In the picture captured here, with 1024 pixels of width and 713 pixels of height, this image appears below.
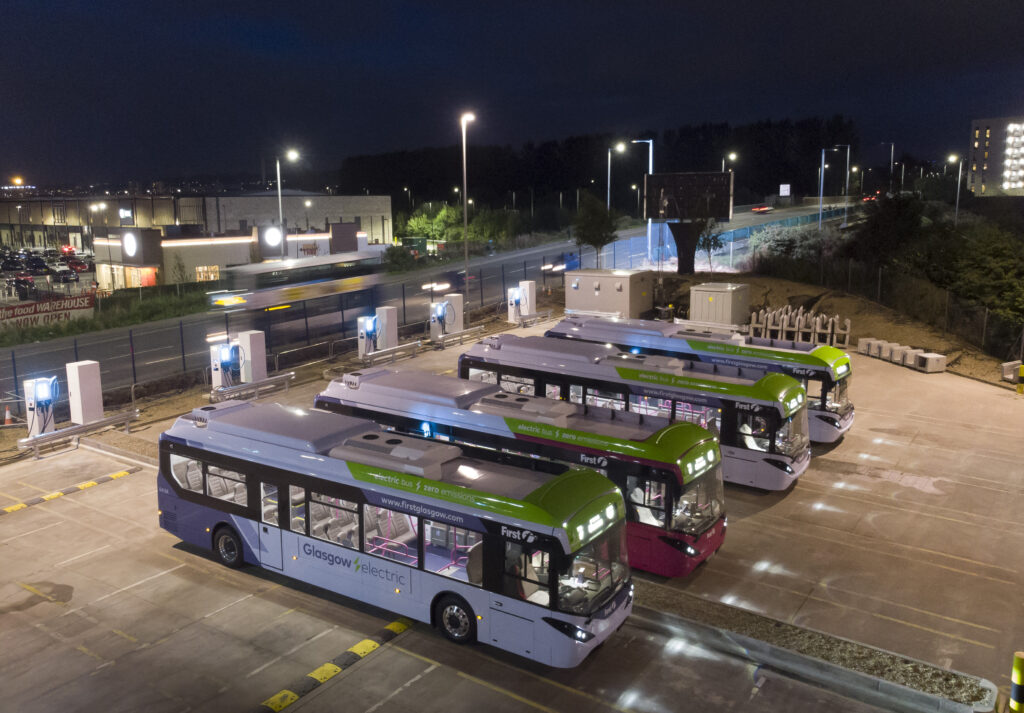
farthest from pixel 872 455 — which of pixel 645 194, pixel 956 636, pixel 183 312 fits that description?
pixel 183 312

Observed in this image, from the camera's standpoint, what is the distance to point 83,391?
2111cm

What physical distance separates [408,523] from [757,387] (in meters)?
8.75

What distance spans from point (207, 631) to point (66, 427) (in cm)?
1222

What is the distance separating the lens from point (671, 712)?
32.4ft

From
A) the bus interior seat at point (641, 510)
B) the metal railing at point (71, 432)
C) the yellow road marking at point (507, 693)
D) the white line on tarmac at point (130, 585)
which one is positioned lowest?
the yellow road marking at point (507, 693)

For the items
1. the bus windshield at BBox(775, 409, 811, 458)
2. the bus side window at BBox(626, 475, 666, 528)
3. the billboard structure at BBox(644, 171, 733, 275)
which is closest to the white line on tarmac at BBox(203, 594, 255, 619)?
the bus side window at BBox(626, 475, 666, 528)

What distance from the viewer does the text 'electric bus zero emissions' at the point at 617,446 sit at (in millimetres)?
13062

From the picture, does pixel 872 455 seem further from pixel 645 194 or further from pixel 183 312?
pixel 183 312

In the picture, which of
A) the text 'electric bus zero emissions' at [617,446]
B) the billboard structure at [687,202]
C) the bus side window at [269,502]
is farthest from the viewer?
the billboard structure at [687,202]

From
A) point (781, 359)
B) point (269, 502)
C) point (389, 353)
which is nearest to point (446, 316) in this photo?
point (389, 353)

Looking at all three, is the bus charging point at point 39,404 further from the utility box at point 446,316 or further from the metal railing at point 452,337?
the utility box at point 446,316

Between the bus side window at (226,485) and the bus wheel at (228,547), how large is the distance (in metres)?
0.58

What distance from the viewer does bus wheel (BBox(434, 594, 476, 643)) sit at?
11.0m

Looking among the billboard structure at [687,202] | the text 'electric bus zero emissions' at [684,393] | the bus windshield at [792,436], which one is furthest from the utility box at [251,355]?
the billboard structure at [687,202]
